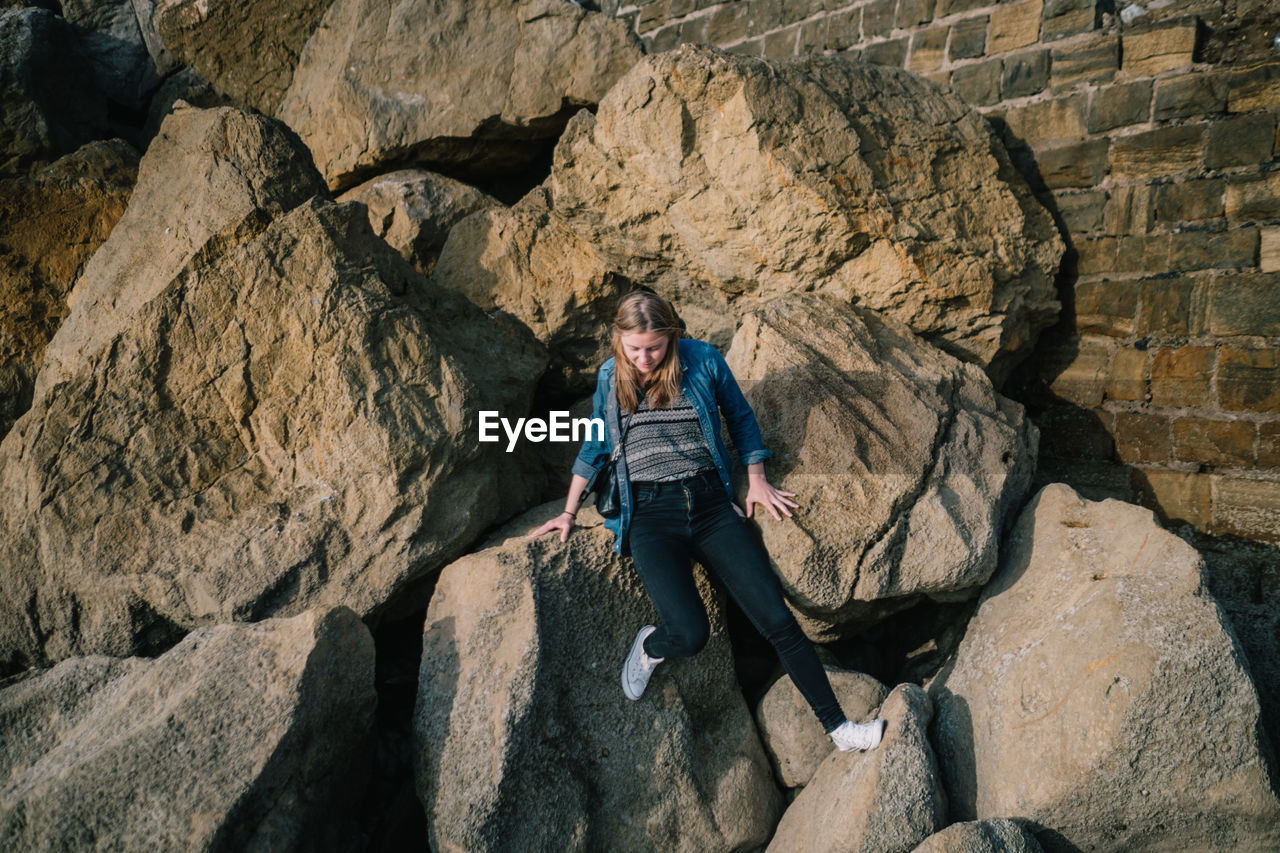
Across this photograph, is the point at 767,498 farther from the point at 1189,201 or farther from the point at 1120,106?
the point at 1120,106

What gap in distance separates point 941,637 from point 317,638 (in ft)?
8.54

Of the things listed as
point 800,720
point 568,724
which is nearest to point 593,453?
point 568,724

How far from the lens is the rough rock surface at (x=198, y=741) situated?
246 centimetres

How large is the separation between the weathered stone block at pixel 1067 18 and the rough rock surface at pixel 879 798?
12.2ft

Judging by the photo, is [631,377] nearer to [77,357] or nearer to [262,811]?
[262,811]

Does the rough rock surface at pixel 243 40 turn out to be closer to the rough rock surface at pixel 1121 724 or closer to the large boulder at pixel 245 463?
the large boulder at pixel 245 463

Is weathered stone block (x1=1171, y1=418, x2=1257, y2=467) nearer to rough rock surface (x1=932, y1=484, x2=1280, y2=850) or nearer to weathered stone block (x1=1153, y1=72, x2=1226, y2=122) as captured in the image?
rough rock surface (x1=932, y1=484, x2=1280, y2=850)

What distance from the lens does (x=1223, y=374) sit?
4215 mm

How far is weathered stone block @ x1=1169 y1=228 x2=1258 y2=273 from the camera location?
414 centimetres

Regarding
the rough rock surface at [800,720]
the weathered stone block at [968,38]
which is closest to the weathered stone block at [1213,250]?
the weathered stone block at [968,38]

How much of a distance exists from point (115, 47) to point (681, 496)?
734 centimetres

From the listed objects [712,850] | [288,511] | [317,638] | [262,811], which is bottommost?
[712,850]

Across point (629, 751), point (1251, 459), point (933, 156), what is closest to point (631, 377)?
point (629, 751)

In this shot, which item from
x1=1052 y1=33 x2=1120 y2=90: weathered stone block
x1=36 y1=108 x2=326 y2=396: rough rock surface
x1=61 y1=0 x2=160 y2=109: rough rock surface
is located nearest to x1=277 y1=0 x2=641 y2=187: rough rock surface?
x1=36 y1=108 x2=326 y2=396: rough rock surface
